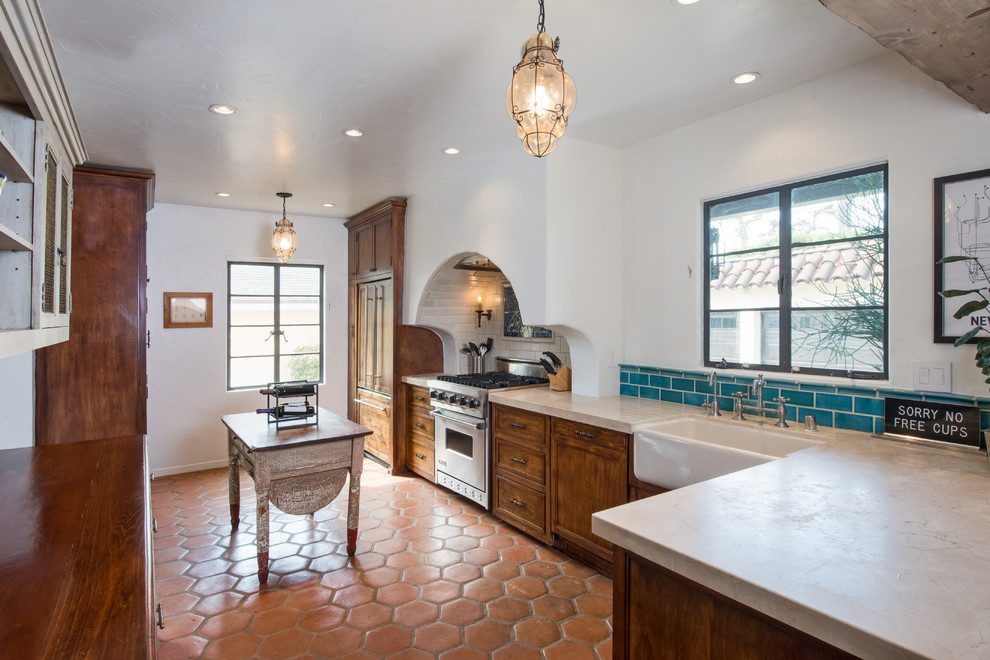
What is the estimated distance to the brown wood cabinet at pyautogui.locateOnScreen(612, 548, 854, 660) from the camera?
1033 mm

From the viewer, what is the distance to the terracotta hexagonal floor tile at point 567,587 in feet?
9.07

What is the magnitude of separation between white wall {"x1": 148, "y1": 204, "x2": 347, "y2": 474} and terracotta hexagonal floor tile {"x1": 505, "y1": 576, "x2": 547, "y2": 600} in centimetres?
372

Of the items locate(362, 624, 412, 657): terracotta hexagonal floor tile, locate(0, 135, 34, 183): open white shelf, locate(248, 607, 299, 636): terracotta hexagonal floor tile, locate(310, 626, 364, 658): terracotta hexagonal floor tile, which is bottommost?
locate(248, 607, 299, 636): terracotta hexagonal floor tile

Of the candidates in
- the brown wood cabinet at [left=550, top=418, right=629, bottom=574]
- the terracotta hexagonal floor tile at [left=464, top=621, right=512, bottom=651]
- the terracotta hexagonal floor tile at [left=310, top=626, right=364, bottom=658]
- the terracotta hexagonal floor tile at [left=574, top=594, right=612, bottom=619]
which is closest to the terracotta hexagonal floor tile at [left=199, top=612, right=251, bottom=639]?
the terracotta hexagonal floor tile at [left=310, top=626, right=364, bottom=658]

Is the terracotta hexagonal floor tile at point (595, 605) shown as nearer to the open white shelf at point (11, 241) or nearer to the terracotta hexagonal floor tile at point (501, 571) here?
the terracotta hexagonal floor tile at point (501, 571)

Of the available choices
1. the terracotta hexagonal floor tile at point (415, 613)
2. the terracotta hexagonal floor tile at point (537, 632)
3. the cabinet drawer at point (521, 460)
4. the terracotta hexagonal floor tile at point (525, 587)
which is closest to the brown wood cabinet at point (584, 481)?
the cabinet drawer at point (521, 460)

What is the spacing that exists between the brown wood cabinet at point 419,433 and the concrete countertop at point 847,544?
3.20 meters

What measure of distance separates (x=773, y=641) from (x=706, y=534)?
0.24 m

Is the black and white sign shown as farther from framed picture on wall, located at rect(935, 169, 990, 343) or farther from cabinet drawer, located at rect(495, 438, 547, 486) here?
cabinet drawer, located at rect(495, 438, 547, 486)

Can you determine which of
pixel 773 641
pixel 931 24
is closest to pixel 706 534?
pixel 773 641

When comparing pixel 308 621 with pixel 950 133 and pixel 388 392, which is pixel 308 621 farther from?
pixel 950 133

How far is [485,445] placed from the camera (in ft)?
12.5

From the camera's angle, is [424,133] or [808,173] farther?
[424,133]

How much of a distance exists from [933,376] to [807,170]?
1.13m
